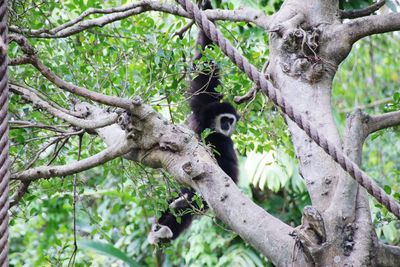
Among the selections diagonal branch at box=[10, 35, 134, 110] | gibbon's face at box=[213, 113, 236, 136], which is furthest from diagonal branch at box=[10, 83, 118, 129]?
gibbon's face at box=[213, 113, 236, 136]

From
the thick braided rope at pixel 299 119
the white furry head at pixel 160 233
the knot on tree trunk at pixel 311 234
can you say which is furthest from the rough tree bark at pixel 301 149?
the white furry head at pixel 160 233

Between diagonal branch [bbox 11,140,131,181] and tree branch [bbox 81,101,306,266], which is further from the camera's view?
diagonal branch [bbox 11,140,131,181]

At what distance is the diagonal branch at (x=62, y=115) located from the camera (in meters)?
2.06

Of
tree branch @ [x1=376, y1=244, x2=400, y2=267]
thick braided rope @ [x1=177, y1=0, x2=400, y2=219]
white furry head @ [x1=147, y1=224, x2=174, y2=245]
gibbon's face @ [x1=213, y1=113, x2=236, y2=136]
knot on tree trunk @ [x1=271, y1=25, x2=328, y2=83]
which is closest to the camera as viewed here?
thick braided rope @ [x1=177, y1=0, x2=400, y2=219]

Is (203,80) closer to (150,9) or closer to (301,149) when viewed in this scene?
(150,9)

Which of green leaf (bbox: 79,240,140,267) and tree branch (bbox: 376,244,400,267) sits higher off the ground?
green leaf (bbox: 79,240,140,267)

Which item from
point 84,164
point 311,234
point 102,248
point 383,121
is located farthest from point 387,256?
point 102,248

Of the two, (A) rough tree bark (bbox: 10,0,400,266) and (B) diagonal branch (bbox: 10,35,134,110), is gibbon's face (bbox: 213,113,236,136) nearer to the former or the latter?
(A) rough tree bark (bbox: 10,0,400,266)

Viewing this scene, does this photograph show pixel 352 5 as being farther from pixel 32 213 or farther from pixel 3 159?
pixel 3 159

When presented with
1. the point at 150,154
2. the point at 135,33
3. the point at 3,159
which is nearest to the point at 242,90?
the point at 135,33

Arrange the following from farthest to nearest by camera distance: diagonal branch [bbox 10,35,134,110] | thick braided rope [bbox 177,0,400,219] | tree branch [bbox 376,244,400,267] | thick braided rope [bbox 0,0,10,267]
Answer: diagonal branch [bbox 10,35,134,110] < tree branch [bbox 376,244,400,267] < thick braided rope [bbox 177,0,400,219] < thick braided rope [bbox 0,0,10,267]

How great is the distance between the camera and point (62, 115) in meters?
2.30

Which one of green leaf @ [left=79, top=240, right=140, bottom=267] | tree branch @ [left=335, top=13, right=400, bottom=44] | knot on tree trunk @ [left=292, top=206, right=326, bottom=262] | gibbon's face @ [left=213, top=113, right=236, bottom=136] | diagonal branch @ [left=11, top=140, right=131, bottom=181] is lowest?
knot on tree trunk @ [left=292, top=206, right=326, bottom=262]

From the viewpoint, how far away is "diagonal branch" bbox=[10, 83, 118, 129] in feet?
6.75
